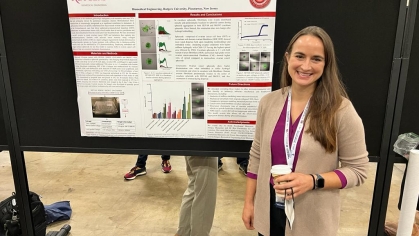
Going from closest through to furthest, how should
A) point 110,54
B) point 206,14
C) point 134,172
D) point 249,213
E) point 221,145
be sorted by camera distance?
1. point 249,213
2. point 206,14
3. point 110,54
4. point 221,145
5. point 134,172

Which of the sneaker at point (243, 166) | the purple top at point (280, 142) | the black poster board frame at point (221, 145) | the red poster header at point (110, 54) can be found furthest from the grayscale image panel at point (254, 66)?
the sneaker at point (243, 166)

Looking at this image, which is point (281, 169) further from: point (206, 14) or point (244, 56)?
point (206, 14)

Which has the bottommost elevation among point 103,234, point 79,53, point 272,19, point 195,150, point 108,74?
point 103,234

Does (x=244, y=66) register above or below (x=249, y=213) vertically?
above

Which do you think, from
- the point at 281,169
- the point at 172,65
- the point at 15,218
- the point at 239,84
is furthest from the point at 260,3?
the point at 15,218

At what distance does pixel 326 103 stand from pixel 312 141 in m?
0.16

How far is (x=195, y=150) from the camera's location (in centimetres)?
197

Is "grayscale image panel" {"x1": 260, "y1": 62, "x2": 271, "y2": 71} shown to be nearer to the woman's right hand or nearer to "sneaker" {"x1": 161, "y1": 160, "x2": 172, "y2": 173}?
the woman's right hand

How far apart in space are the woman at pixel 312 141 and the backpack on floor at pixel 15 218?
1831 mm

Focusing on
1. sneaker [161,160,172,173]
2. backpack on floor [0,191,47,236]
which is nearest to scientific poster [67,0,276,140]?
backpack on floor [0,191,47,236]

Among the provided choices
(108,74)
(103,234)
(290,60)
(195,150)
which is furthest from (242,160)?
(290,60)

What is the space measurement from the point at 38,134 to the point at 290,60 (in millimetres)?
1565

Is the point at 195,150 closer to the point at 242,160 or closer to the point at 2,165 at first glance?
the point at 242,160

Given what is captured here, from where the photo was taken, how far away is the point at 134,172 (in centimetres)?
389
